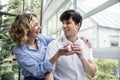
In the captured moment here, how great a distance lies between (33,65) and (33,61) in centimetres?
4

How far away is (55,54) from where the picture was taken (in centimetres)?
133

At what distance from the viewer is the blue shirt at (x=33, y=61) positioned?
1.40m

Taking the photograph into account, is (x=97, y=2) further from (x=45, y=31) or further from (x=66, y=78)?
(x=45, y=31)

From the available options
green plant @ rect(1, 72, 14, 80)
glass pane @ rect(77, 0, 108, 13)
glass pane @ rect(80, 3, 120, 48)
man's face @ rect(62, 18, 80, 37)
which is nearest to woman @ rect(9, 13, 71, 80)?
man's face @ rect(62, 18, 80, 37)

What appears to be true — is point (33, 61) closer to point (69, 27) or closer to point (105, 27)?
point (69, 27)

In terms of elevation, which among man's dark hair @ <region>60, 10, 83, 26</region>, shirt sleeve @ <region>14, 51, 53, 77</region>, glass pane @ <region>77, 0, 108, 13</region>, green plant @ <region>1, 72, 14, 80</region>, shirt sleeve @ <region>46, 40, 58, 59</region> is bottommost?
green plant @ <region>1, 72, 14, 80</region>

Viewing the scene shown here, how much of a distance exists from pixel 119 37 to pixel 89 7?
84 centimetres

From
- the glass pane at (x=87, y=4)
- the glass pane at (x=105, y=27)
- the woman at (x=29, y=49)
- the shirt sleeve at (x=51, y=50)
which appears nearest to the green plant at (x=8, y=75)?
the glass pane at (x=87, y=4)

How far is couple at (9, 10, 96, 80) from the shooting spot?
4.49 feet

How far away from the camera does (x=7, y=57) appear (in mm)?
4480

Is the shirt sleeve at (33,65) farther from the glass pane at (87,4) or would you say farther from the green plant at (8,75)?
the green plant at (8,75)

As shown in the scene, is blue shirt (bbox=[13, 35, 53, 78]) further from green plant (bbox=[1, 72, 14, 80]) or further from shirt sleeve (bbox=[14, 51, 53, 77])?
green plant (bbox=[1, 72, 14, 80])

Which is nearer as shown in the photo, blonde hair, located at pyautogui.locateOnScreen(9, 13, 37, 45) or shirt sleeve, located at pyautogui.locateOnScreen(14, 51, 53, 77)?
shirt sleeve, located at pyautogui.locateOnScreen(14, 51, 53, 77)

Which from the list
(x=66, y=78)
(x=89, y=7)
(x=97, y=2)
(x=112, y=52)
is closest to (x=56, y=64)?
(x=66, y=78)
